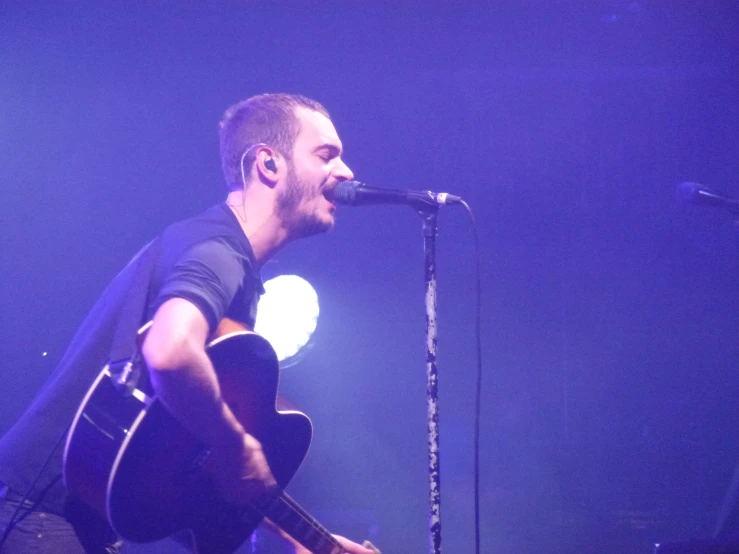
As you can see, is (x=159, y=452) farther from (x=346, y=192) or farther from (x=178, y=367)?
(x=346, y=192)

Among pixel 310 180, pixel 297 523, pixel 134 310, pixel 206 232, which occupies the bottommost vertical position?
pixel 297 523

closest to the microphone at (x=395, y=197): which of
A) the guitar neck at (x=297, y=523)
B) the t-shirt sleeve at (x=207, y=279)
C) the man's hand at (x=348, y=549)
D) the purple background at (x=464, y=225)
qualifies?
the t-shirt sleeve at (x=207, y=279)

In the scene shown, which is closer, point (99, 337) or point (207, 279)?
point (207, 279)

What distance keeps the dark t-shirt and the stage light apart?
1755 millimetres

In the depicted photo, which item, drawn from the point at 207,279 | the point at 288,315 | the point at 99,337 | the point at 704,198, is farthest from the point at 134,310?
the point at 704,198

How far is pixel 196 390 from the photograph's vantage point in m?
1.45

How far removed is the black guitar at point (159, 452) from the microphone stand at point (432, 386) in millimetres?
472

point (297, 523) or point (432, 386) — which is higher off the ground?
point (432, 386)

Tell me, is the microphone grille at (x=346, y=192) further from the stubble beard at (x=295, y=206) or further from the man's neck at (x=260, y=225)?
the man's neck at (x=260, y=225)

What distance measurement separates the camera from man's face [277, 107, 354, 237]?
2.07m

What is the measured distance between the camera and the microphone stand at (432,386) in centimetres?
177

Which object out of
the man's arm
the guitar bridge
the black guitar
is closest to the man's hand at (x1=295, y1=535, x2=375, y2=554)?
the black guitar

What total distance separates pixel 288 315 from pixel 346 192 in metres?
1.68

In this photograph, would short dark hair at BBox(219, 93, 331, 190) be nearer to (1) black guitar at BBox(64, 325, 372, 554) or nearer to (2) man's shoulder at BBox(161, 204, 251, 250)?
(2) man's shoulder at BBox(161, 204, 251, 250)
